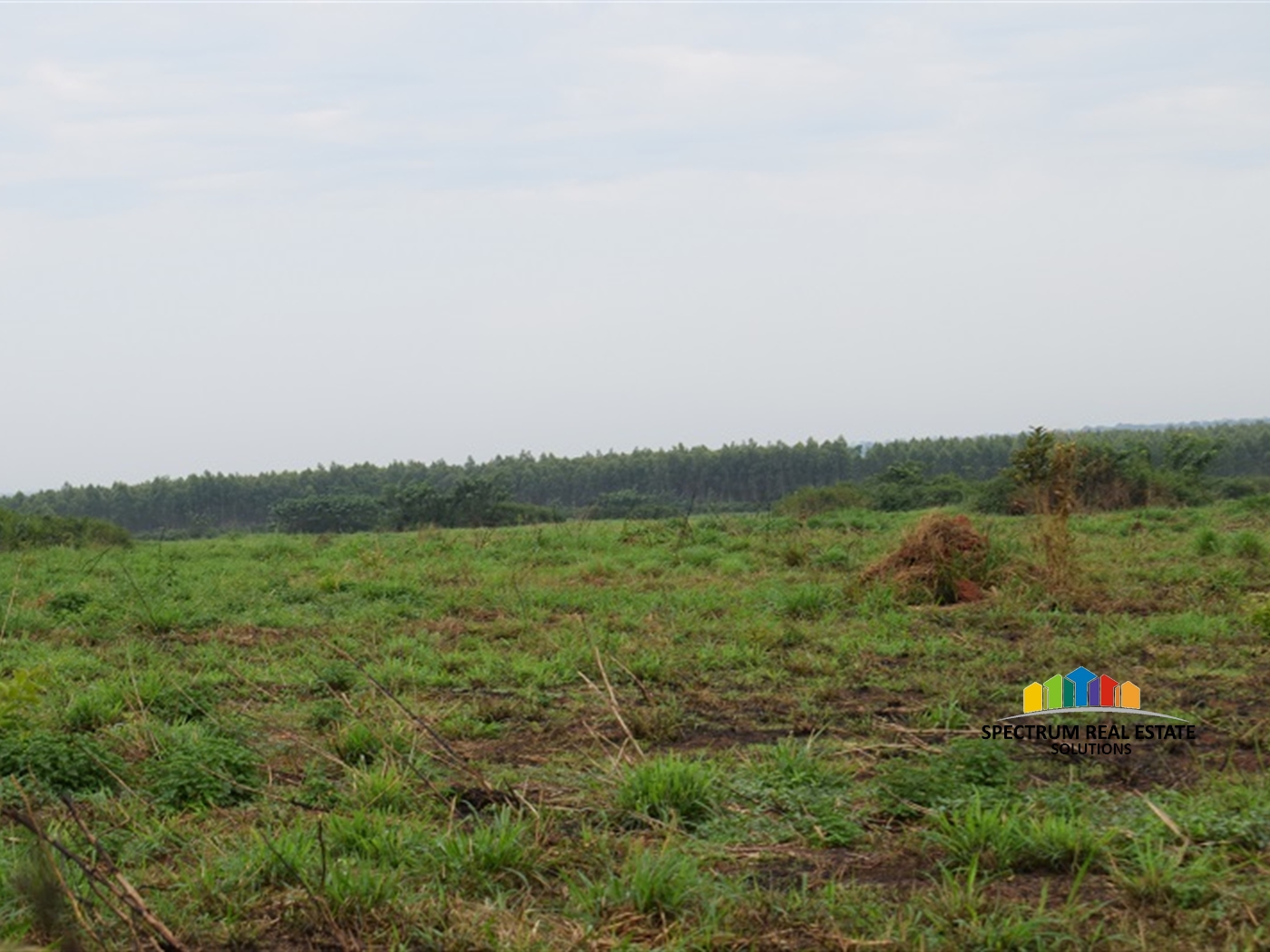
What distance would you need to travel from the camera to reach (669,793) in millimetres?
4379

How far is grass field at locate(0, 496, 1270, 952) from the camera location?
3357 mm

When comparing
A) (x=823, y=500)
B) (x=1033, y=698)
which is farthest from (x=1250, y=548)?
(x=823, y=500)

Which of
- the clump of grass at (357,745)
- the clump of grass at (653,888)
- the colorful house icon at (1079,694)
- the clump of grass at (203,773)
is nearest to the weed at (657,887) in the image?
the clump of grass at (653,888)

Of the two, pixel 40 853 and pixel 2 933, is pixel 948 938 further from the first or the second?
pixel 2 933

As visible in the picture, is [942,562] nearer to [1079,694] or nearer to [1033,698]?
[1079,694]

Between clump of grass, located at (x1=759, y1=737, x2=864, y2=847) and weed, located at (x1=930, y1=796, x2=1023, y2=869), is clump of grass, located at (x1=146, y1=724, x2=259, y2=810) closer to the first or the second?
clump of grass, located at (x1=759, y1=737, x2=864, y2=847)

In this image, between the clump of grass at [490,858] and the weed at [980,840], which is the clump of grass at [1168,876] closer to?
the weed at [980,840]

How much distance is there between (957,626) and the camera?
27.7ft

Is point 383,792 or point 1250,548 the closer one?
point 383,792

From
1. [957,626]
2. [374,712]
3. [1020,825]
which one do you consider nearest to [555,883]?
[1020,825]

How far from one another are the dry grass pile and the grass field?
18 cm

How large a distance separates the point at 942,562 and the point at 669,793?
5.74 metres

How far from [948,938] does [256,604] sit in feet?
26.6

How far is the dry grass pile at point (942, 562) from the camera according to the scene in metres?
9.49
